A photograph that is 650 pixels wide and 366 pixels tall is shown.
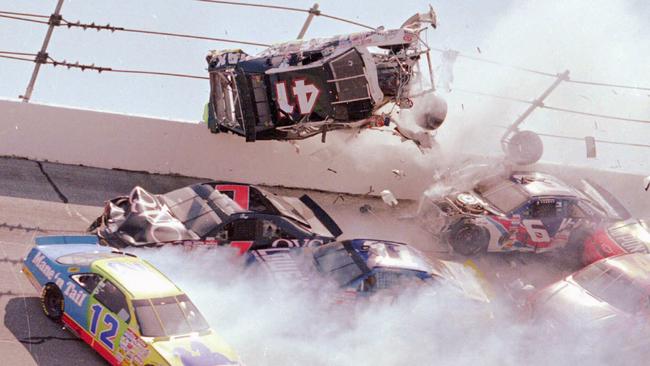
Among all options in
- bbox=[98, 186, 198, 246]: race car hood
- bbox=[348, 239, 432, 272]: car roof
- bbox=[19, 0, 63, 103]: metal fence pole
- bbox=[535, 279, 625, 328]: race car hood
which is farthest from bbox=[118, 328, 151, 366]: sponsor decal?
bbox=[19, 0, 63, 103]: metal fence pole

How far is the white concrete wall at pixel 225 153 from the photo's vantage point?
13367 mm

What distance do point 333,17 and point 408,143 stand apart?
8.95 feet

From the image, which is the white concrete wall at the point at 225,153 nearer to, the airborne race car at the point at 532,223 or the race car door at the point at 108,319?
the airborne race car at the point at 532,223

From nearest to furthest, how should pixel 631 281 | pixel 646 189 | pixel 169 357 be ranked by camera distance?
pixel 169 357
pixel 631 281
pixel 646 189

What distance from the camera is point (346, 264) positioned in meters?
10.4

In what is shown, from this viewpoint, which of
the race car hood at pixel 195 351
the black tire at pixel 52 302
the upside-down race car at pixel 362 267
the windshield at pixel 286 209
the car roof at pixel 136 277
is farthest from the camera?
the windshield at pixel 286 209

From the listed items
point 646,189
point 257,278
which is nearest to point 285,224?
point 257,278

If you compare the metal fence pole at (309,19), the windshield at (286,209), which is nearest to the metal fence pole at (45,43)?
the metal fence pole at (309,19)

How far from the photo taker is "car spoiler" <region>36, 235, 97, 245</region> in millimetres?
9633

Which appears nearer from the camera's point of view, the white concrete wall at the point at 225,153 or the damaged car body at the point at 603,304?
the damaged car body at the point at 603,304

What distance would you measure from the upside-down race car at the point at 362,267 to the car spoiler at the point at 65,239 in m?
1.93

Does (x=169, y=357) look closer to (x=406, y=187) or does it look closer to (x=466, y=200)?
(x=466, y=200)

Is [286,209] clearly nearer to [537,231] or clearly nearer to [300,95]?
[300,95]

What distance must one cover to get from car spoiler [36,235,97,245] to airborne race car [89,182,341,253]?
0.39 metres
